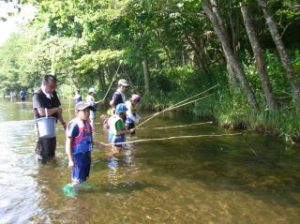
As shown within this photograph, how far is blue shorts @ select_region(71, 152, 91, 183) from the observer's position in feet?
23.3

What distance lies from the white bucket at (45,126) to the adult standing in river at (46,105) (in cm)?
9

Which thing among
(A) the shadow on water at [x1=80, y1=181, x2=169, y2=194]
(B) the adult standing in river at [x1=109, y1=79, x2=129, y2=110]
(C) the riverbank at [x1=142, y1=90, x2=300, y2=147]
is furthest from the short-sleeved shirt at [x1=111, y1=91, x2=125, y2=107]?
(C) the riverbank at [x1=142, y1=90, x2=300, y2=147]

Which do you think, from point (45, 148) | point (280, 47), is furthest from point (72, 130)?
point (280, 47)

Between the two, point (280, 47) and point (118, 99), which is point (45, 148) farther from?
point (280, 47)

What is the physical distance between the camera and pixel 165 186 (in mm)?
7820

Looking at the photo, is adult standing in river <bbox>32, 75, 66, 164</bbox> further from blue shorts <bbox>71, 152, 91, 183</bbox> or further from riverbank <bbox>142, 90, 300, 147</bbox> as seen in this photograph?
riverbank <bbox>142, 90, 300, 147</bbox>

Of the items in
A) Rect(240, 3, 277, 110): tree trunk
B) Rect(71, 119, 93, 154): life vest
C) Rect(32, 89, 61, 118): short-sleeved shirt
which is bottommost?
Rect(71, 119, 93, 154): life vest

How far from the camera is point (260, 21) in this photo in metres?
20.2

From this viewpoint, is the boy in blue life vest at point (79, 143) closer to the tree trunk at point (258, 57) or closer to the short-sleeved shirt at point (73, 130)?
the short-sleeved shirt at point (73, 130)

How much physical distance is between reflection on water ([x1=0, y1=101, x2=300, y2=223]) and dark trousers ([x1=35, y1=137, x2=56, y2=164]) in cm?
22

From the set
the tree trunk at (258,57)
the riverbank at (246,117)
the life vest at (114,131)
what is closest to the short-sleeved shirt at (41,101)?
the life vest at (114,131)

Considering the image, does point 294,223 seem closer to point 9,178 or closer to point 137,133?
point 9,178

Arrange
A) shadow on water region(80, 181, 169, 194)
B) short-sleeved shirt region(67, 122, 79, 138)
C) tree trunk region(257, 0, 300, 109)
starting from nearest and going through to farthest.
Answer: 1. short-sleeved shirt region(67, 122, 79, 138)
2. shadow on water region(80, 181, 169, 194)
3. tree trunk region(257, 0, 300, 109)

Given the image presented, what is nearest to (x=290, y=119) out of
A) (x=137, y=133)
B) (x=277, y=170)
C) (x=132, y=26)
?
(x=277, y=170)
